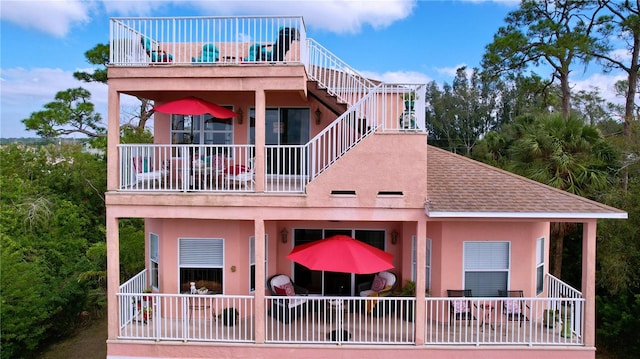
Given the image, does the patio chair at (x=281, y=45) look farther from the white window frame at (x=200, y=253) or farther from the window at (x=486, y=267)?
the window at (x=486, y=267)

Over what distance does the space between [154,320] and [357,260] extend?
16.9 ft

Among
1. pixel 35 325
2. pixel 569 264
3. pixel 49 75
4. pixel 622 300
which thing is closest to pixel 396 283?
pixel 622 300

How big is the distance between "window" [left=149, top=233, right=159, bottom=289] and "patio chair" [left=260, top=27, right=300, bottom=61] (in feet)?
19.7

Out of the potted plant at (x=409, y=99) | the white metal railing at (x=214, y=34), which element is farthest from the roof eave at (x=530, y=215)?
the white metal railing at (x=214, y=34)

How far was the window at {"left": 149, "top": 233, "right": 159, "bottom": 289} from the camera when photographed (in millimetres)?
12645

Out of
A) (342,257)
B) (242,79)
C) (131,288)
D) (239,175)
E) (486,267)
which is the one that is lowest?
(131,288)

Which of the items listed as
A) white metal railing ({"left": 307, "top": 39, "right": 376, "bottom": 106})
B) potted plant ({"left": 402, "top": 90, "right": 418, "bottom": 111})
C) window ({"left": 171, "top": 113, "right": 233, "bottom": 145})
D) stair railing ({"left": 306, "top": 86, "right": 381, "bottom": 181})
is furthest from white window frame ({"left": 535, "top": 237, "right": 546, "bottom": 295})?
window ({"left": 171, "top": 113, "right": 233, "bottom": 145})

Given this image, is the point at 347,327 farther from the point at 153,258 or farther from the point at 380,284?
the point at 153,258

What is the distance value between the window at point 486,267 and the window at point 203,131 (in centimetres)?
745

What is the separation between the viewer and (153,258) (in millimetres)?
12742

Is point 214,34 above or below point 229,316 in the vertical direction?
above

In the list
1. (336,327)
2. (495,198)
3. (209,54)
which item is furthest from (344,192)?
(209,54)

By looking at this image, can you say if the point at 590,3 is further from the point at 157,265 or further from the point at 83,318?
the point at 83,318

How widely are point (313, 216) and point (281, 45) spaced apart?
4.09 m
